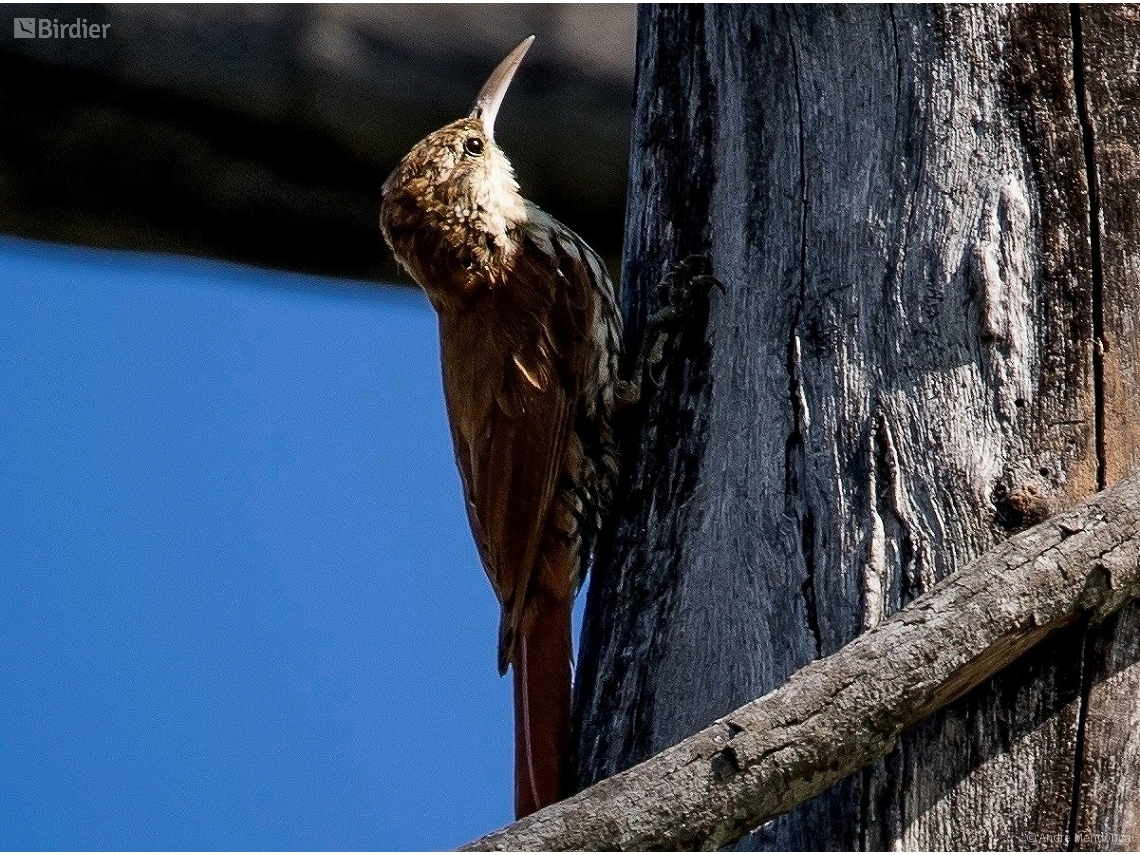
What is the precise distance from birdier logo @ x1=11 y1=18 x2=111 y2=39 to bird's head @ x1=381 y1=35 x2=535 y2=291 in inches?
35.2

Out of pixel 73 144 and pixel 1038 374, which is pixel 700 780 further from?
pixel 73 144

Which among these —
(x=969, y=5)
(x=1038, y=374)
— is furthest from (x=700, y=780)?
(x=969, y=5)

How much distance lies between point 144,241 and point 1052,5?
271 centimetres

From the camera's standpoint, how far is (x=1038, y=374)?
1.87m

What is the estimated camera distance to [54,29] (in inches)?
136

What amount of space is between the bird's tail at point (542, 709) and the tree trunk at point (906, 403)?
75 millimetres

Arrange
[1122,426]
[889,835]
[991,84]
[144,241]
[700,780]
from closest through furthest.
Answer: [700,780], [889,835], [1122,426], [991,84], [144,241]

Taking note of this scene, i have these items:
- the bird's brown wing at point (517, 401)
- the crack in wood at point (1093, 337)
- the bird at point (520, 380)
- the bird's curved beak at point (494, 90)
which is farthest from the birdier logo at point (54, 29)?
the crack in wood at point (1093, 337)

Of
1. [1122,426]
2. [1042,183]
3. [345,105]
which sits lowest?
[1122,426]

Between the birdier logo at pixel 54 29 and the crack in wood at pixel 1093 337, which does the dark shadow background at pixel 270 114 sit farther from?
the crack in wood at pixel 1093 337

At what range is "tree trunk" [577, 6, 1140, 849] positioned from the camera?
1.74 meters

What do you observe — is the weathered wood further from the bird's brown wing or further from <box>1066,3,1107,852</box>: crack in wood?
the bird's brown wing

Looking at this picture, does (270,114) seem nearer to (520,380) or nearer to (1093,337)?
(520,380)

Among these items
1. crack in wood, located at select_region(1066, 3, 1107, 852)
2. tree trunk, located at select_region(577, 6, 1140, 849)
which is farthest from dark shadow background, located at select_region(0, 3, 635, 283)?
crack in wood, located at select_region(1066, 3, 1107, 852)
